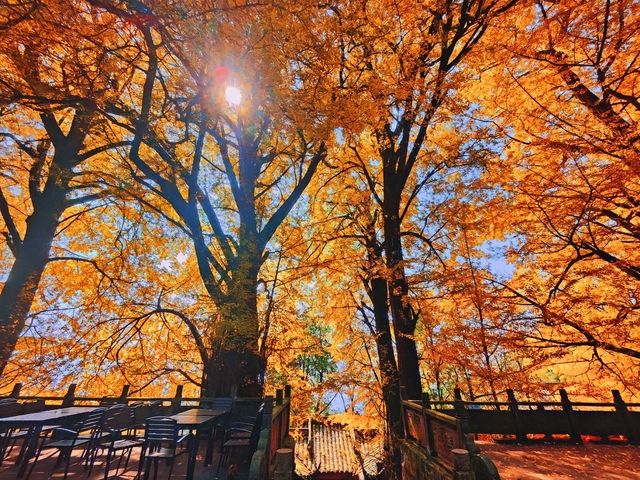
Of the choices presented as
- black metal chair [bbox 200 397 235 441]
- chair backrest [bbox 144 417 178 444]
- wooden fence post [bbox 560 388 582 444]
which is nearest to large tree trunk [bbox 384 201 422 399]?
black metal chair [bbox 200 397 235 441]

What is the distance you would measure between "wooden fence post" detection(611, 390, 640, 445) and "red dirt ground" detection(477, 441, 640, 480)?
1.91 feet

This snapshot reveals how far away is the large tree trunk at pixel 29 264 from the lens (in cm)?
867

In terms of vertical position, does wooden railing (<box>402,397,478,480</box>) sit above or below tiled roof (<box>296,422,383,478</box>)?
above

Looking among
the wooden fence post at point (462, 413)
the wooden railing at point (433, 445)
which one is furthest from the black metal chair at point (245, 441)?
the wooden fence post at point (462, 413)

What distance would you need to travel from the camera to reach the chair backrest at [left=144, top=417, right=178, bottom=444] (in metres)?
4.68

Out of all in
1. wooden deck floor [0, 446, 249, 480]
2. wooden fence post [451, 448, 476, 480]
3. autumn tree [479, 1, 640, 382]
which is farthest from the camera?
wooden deck floor [0, 446, 249, 480]

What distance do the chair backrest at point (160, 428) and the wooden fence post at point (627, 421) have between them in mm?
12937

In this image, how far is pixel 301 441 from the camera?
661 inches

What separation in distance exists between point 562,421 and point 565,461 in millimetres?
2801

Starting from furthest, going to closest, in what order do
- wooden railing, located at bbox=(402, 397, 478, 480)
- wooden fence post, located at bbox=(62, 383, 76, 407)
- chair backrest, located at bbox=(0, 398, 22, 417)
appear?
1. wooden fence post, located at bbox=(62, 383, 76, 407)
2. chair backrest, located at bbox=(0, 398, 22, 417)
3. wooden railing, located at bbox=(402, 397, 478, 480)

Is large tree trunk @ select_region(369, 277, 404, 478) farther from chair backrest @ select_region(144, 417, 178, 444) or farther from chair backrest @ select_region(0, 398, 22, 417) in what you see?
chair backrest @ select_region(0, 398, 22, 417)

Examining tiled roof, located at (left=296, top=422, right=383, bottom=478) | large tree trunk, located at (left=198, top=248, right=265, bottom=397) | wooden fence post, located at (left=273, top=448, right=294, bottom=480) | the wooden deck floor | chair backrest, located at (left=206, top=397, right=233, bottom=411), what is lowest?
tiled roof, located at (left=296, top=422, right=383, bottom=478)

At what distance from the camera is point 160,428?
15.6 feet

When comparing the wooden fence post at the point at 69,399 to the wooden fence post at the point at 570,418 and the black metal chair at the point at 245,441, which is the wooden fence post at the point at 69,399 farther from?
the wooden fence post at the point at 570,418
